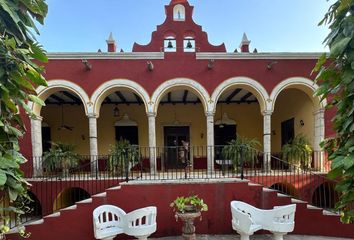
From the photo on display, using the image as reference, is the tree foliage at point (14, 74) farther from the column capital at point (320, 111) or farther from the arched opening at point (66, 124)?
the arched opening at point (66, 124)

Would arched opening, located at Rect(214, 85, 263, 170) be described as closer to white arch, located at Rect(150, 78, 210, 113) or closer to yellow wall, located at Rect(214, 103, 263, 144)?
yellow wall, located at Rect(214, 103, 263, 144)

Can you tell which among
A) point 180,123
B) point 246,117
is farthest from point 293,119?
point 180,123

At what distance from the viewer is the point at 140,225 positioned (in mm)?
5109

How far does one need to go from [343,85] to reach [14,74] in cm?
252

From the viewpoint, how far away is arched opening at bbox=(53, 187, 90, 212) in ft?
27.8

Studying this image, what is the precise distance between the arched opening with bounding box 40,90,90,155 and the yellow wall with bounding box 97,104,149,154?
26.2 inches

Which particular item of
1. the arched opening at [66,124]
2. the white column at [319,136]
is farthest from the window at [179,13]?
the white column at [319,136]

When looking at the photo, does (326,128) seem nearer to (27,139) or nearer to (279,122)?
(279,122)

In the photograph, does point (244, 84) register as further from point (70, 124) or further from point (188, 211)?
point (70, 124)

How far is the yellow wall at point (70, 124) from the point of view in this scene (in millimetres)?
12578

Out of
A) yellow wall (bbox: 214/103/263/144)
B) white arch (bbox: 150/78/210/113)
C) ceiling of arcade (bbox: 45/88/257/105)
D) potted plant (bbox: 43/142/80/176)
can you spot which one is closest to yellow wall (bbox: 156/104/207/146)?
ceiling of arcade (bbox: 45/88/257/105)

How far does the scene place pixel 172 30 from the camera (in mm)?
10359

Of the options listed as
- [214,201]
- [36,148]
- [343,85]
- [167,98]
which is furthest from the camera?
[167,98]

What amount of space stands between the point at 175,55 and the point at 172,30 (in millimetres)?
1448
